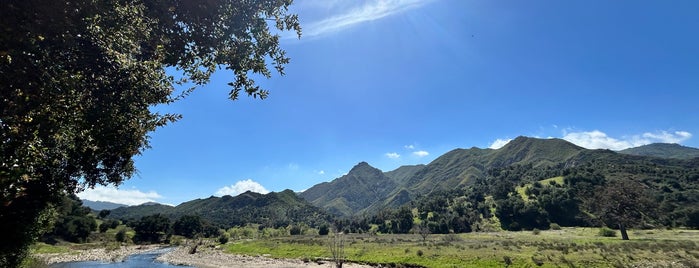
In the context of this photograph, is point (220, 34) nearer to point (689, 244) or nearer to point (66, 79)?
point (66, 79)

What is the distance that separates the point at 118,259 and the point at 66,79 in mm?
84809

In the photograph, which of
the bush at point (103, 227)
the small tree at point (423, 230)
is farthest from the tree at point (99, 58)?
the bush at point (103, 227)

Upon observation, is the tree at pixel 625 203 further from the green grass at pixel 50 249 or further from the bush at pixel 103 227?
the bush at pixel 103 227

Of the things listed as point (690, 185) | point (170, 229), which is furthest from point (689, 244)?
point (170, 229)

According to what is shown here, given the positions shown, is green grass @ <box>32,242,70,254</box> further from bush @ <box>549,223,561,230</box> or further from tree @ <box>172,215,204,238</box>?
bush @ <box>549,223,561,230</box>

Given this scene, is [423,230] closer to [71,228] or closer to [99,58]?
[99,58]

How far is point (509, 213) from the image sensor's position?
13662 cm

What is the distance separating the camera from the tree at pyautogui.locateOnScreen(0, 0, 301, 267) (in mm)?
8203

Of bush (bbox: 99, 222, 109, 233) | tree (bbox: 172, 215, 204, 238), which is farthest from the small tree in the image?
bush (bbox: 99, 222, 109, 233)

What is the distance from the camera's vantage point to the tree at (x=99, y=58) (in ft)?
26.9

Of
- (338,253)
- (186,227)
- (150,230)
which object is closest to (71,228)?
(150,230)

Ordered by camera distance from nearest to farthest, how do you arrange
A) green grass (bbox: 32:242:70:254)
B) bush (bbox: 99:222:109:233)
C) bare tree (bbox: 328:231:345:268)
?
bare tree (bbox: 328:231:345:268) < green grass (bbox: 32:242:70:254) < bush (bbox: 99:222:109:233)

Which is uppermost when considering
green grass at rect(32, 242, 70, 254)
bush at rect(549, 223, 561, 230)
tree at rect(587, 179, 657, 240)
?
tree at rect(587, 179, 657, 240)

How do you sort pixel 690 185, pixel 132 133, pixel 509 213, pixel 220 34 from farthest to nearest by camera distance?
pixel 690 185
pixel 509 213
pixel 132 133
pixel 220 34
